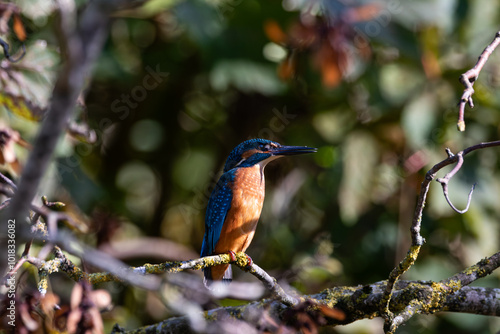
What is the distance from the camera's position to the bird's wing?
3.24m

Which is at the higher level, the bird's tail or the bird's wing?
the bird's wing

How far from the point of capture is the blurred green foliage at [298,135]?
3.58 metres

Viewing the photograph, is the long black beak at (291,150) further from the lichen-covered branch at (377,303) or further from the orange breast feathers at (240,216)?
the lichen-covered branch at (377,303)

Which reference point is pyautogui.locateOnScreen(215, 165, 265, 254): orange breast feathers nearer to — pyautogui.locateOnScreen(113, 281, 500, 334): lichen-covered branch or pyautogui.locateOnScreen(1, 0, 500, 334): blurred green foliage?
pyautogui.locateOnScreen(1, 0, 500, 334): blurred green foliage

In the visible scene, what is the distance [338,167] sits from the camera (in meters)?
3.85

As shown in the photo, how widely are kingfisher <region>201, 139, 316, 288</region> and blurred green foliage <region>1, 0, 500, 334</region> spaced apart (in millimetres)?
452
